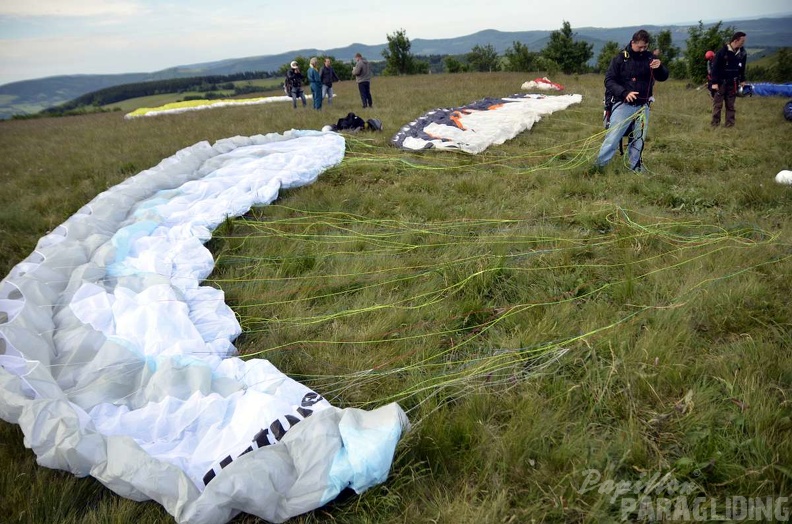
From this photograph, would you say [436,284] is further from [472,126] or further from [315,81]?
[315,81]

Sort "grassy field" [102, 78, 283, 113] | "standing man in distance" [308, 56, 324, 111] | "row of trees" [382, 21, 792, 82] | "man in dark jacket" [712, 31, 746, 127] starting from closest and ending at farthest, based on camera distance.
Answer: "man in dark jacket" [712, 31, 746, 127] < "standing man in distance" [308, 56, 324, 111] < "grassy field" [102, 78, 283, 113] < "row of trees" [382, 21, 792, 82]

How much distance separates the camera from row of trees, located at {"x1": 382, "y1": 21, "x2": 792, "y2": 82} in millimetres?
23844

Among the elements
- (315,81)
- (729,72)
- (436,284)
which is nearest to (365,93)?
(315,81)

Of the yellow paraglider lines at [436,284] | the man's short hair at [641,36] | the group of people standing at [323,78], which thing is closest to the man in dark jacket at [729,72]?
the man's short hair at [641,36]

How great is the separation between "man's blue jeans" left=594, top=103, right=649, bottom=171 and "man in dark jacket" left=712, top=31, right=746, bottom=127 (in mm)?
3084

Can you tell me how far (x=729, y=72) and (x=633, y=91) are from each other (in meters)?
3.18

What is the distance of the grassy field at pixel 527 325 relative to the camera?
5.15ft

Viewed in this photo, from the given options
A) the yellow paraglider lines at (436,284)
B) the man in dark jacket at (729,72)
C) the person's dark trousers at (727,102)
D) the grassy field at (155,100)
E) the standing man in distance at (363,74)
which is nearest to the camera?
the yellow paraglider lines at (436,284)

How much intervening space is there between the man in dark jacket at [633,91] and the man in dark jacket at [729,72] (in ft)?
9.49

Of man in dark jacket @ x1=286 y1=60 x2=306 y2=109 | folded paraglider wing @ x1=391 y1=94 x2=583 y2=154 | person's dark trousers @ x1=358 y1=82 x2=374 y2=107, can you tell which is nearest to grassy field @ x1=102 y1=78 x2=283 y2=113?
man in dark jacket @ x1=286 y1=60 x2=306 y2=109

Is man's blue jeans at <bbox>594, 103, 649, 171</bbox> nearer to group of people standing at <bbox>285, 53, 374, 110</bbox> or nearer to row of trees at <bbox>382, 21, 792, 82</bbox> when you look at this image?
group of people standing at <bbox>285, 53, 374, 110</bbox>

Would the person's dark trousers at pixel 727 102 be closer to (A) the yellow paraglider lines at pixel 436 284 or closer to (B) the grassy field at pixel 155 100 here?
(A) the yellow paraglider lines at pixel 436 284

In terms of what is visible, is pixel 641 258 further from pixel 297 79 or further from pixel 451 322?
pixel 297 79

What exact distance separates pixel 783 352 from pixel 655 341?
519 millimetres
